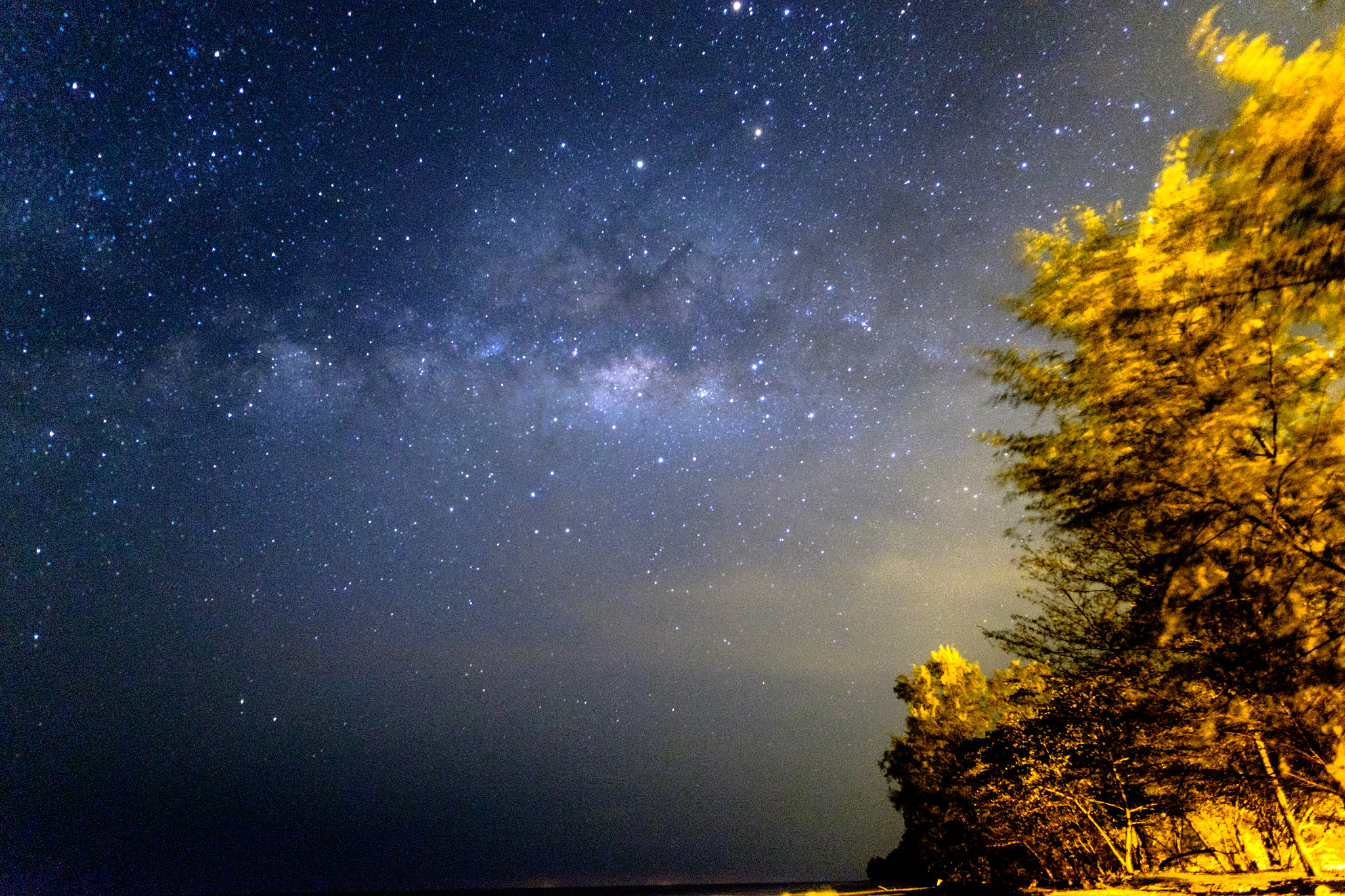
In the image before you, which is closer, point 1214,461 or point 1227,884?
point 1214,461

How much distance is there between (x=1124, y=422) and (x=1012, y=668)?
11.5 metres

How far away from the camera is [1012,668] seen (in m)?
16.1

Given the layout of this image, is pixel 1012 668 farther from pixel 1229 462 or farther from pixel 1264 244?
pixel 1264 244

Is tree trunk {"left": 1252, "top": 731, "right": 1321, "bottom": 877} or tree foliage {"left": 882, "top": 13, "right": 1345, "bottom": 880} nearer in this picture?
tree foliage {"left": 882, "top": 13, "right": 1345, "bottom": 880}

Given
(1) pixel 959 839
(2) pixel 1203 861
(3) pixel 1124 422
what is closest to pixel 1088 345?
(3) pixel 1124 422

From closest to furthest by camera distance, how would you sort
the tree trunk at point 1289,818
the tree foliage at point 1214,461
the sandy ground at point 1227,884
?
the tree foliage at point 1214,461 < the tree trunk at point 1289,818 < the sandy ground at point 1227,884

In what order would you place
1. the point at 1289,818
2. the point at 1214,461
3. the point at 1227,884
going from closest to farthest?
the point at 1214,461, the point at 1289,818, the point at 1227,884

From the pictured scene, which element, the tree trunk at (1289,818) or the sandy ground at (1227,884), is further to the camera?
the sandy ground at (1227,884)

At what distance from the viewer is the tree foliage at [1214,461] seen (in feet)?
13.7

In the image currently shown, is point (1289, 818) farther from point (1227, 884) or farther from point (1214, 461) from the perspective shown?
point (1214, 461)

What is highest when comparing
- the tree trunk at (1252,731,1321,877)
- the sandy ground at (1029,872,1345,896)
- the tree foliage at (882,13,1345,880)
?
the tree foliage at (882,13,1345,880)

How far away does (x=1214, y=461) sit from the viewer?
5973 millimetres

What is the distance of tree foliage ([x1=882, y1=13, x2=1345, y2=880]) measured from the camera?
13.7 feet

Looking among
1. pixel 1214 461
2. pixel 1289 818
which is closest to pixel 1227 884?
pixel 1289 818
